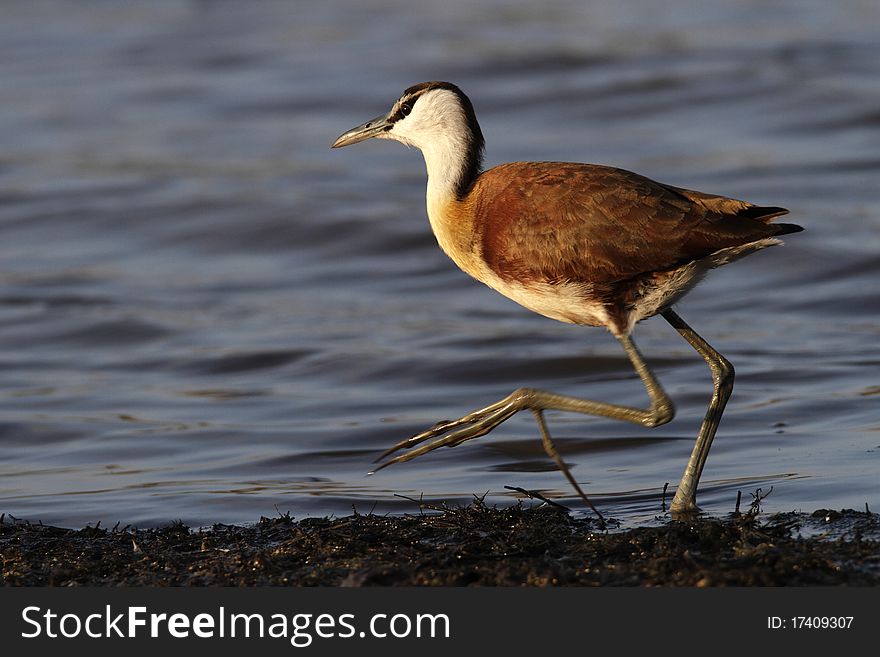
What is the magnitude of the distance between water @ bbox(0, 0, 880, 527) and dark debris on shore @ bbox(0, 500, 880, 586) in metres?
0.67

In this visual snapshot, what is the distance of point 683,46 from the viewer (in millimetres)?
19984

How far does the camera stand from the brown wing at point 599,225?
632 cm

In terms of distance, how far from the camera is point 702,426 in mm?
7031

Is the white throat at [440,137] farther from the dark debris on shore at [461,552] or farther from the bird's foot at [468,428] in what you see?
the dark debris on shore at [461,552]

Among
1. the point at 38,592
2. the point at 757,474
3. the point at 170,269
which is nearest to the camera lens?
the point at 38,592

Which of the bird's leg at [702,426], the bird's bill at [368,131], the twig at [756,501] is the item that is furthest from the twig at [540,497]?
the bird's bill at [368,131]

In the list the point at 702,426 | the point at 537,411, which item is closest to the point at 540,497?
the point at 537,411

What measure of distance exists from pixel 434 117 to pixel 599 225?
1213 millimetres

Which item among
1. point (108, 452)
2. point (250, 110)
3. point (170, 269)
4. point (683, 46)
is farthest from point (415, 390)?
point (683, 46)

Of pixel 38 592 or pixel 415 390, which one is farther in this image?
pixel 415 390

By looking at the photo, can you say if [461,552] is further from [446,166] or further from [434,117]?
[434,117]

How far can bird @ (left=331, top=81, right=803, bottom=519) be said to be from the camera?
250 inches

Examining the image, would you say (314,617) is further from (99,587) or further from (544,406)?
(544,406)

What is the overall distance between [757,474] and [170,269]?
290 inches
